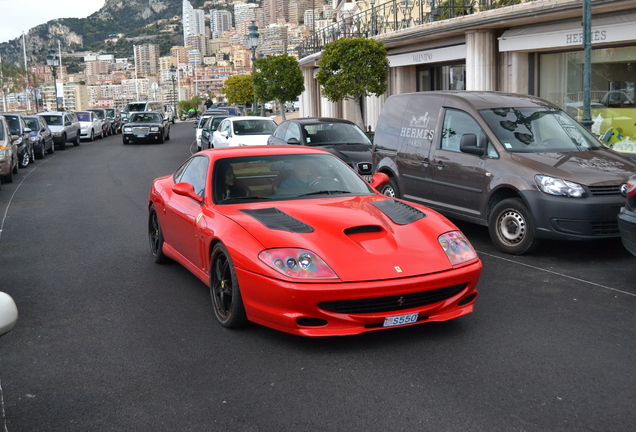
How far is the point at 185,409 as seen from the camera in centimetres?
412

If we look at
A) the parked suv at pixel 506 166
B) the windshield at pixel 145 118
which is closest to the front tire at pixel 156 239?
the parked suv at pixel 506 166

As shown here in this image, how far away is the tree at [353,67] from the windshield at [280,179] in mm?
16234

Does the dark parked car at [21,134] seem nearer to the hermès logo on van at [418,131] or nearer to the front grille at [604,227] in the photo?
the hermès logo on van at [418,131]

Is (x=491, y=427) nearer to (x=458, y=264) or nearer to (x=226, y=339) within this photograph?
(x=458, y=264)

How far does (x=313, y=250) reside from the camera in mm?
5043

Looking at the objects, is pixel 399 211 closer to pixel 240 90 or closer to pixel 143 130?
pixel 143 130

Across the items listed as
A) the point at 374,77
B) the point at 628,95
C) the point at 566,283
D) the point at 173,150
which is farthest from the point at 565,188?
the point at 173,150

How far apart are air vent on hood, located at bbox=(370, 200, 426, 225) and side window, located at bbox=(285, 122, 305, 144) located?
28.5 ft

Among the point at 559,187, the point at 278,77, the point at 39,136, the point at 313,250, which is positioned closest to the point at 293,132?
the point at 559,187

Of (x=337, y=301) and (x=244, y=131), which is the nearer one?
(x=337, y=301)

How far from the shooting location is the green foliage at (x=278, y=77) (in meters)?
33.0

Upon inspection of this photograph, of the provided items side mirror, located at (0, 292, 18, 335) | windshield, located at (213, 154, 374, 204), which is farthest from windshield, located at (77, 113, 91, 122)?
side mirror, located at (0, 292, 18, 335)

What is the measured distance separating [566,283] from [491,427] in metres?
3.52

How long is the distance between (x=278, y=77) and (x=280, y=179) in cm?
2741
